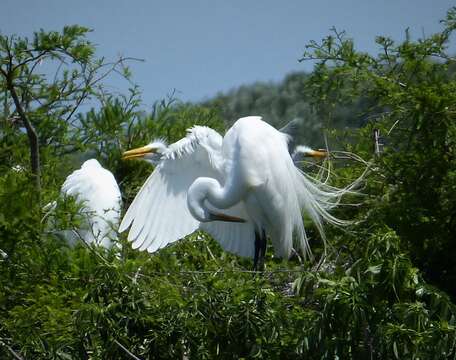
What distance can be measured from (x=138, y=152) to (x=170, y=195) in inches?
14.7

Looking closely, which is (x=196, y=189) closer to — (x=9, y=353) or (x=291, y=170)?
(x=291, y=170)

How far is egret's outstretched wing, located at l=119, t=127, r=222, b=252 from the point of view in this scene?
18.8 feet

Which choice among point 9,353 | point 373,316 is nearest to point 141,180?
point 9,353

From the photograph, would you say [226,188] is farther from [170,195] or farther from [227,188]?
[170,195]

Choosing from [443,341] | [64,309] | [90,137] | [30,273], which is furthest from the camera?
[90,137]

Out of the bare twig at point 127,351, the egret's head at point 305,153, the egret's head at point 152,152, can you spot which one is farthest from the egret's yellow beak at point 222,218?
the bare twig at point 127,351

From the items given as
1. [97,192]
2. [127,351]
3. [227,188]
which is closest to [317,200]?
[227,188]

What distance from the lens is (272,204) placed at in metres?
5.79

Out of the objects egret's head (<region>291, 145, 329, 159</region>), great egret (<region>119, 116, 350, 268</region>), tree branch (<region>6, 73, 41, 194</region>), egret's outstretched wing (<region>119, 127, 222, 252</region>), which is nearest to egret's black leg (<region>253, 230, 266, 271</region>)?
great egret (<region>119, 116, 350, 268</region>)

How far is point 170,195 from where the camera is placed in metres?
5.85

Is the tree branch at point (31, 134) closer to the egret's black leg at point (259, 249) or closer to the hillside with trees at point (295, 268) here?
the hillside with trees at point (295, 268)

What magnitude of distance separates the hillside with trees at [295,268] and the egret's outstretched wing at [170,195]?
0.73 ft

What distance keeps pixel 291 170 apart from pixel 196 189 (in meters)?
0.61

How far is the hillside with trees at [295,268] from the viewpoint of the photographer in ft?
11.9
